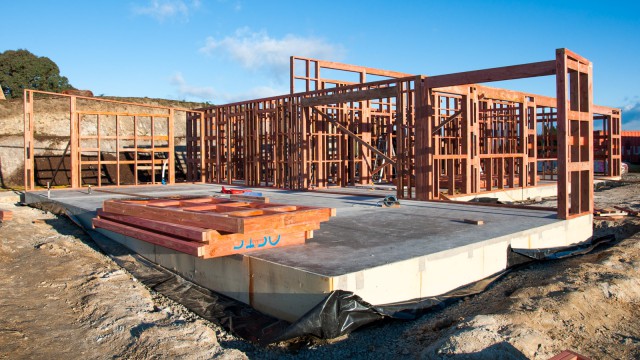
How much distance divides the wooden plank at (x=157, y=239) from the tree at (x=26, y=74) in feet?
127

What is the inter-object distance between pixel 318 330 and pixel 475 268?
8.51ft

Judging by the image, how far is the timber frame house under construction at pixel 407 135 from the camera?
894cm

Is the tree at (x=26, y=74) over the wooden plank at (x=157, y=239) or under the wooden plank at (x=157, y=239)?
over

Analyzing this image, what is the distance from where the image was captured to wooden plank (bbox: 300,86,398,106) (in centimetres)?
1267

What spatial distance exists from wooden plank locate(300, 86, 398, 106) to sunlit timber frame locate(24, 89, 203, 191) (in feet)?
21.3

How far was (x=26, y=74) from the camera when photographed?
41.7 meters

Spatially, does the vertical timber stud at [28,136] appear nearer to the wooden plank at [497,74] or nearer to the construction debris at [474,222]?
the wooden plank at [497,74]

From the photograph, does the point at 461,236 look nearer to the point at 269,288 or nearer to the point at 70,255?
the point at 269,288

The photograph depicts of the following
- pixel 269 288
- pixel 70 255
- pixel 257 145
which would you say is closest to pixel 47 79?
pixel 257 145

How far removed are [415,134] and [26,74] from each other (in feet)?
134

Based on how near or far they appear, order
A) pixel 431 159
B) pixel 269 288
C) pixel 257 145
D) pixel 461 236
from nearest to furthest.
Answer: pixel 269 288
pixel 461 236
pixel 431 159
pixel 257 145

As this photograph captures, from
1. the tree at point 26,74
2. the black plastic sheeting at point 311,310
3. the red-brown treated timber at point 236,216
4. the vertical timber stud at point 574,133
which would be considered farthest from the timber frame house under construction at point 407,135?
the tree at point 26,74

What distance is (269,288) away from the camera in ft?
17.3

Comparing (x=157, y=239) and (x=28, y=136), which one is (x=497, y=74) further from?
(x=28, y=136)
